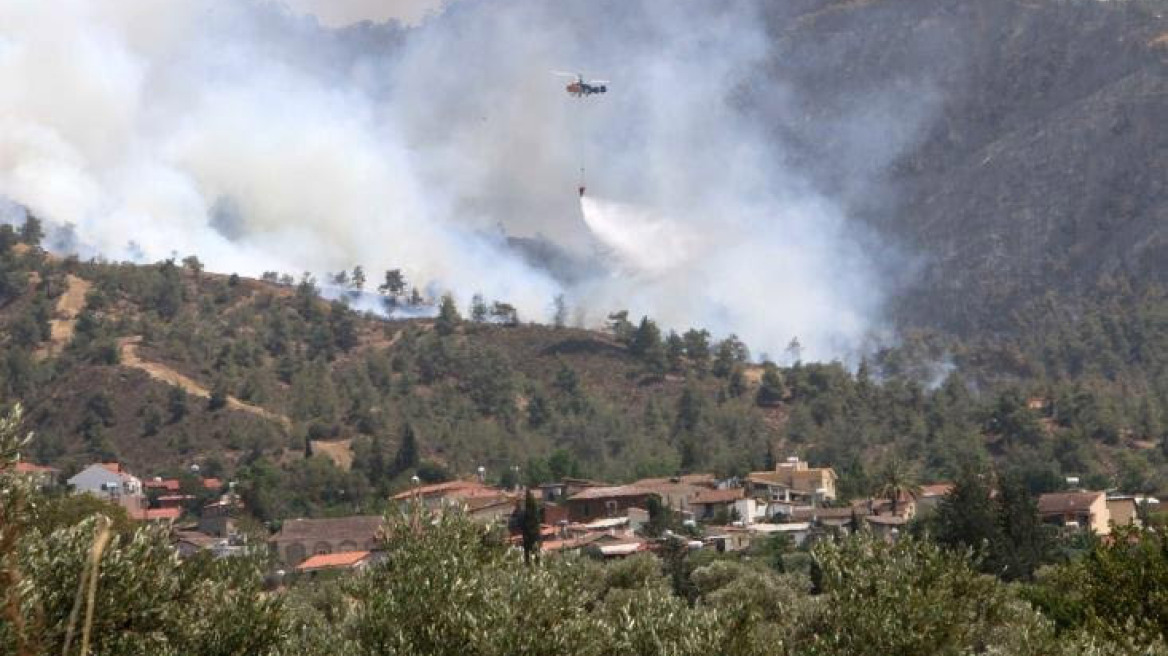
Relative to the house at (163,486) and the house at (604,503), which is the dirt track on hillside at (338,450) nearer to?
the house at (163,486)

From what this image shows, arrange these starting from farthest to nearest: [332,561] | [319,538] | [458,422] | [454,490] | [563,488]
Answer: [458,422] < [563,488] < [454,490] < [319,538] < [332,561]

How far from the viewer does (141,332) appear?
641 ft

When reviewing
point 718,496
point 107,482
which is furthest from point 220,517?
point 718,496

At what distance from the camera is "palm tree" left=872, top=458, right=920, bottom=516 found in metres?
132

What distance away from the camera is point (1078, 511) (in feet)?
399

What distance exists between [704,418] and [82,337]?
7532cm

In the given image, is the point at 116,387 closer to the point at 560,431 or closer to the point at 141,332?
the point at 141,332

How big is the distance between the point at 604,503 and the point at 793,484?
2142 cm

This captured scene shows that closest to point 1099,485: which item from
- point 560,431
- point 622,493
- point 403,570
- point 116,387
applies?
point 622,493

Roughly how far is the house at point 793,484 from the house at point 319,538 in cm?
3646

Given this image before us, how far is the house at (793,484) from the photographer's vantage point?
146 metres

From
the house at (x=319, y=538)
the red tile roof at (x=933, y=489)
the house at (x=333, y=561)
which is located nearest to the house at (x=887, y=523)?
the red tile roof at (x=933, y=489)

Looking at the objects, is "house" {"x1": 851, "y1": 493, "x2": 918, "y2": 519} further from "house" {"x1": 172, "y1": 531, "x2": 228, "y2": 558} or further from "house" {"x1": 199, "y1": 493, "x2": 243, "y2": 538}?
"house" {"x1": 199, "y1": 493, "x2": 243, "y2": 538}

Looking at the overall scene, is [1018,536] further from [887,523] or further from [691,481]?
[691,481]
